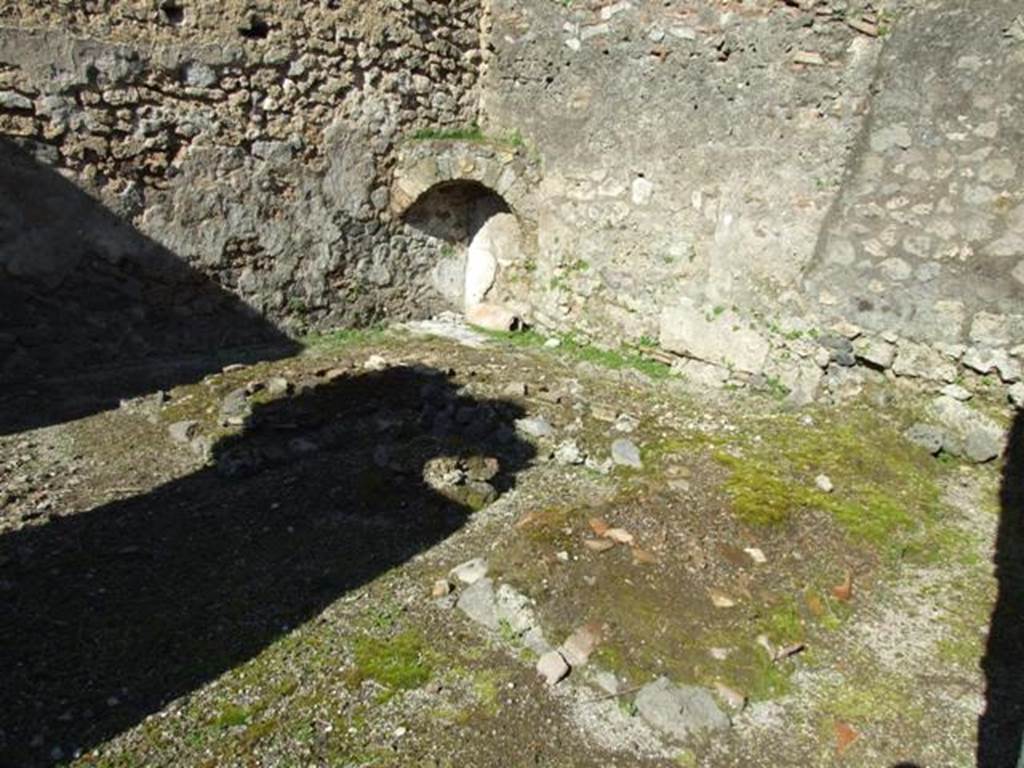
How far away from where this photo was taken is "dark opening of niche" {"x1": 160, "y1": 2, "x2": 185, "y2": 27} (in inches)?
232

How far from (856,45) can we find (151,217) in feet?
17.3

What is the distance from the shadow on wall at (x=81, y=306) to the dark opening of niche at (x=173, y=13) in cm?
132

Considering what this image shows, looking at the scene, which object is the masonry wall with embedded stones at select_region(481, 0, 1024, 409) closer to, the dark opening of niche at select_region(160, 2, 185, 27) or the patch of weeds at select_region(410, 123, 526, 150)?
the patch of weeds at select_region(410, 123, 526, 150)

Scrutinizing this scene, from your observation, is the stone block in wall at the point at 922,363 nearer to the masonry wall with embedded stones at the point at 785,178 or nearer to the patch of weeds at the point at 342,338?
the masonry wall with embedded stones at the point at 785,178

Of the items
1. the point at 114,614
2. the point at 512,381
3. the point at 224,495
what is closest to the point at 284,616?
the point at 114,614

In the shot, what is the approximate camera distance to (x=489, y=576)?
3.73 metres

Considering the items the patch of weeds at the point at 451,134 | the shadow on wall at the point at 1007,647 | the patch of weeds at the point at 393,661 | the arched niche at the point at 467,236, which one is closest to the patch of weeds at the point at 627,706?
the patch of weeds at the point at 393,661

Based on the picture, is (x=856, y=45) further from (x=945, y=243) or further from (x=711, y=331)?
(x=711, y=331)

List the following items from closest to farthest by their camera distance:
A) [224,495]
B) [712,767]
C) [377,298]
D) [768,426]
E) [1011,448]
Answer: [712,767] → [224,495] → [1011,448] → [768,426] → [377,298]

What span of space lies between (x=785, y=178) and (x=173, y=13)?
4668 millimetres

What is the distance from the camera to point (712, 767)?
285cm

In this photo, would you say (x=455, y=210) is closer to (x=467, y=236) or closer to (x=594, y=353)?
(x=467, y=236)

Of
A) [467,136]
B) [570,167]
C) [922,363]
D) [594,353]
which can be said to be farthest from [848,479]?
[467,136]

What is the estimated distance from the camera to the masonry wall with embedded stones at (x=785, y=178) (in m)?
5.25
